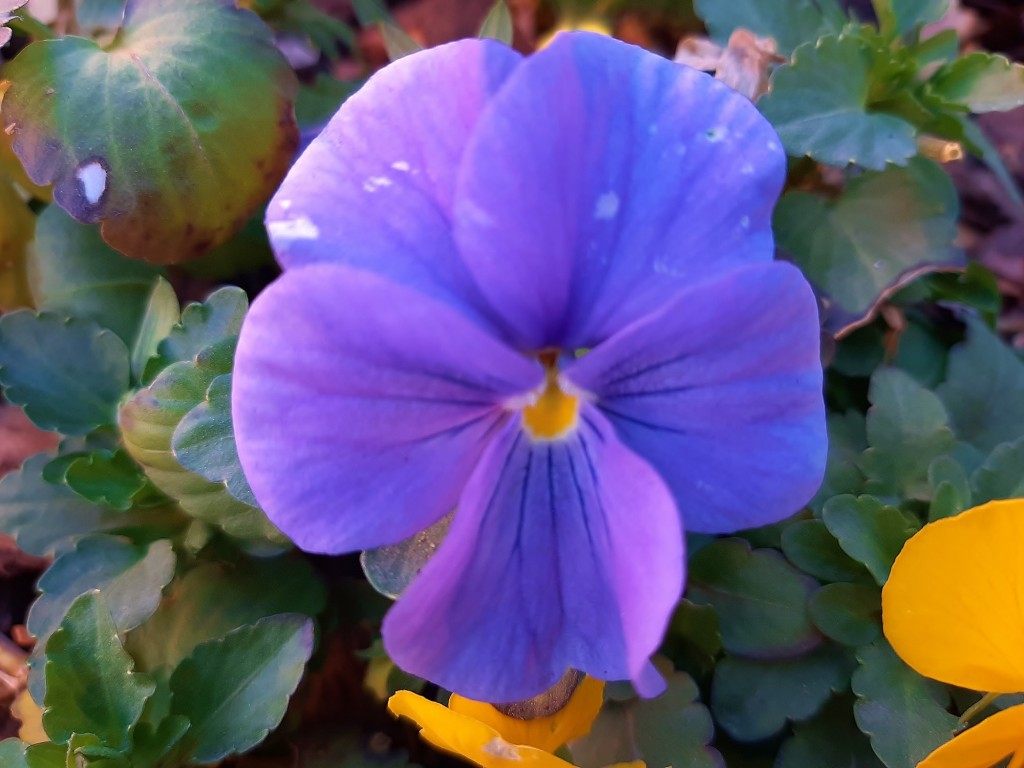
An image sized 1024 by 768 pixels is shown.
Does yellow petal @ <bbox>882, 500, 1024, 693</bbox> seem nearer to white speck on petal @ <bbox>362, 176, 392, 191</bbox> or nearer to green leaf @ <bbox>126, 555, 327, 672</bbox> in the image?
white speck on petal @ <bbox>362, 176, 392, 191</bbox>

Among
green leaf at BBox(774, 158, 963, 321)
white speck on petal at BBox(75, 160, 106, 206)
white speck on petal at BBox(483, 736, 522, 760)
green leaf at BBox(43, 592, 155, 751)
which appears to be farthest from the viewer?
green leaf at BBox(774, 158, 963, 321)

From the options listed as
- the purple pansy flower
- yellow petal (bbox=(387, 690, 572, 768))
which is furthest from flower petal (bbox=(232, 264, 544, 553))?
yellow petal (bbox=(387, 690, 572, 768))

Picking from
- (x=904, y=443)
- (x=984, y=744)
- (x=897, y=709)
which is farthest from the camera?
(x=904, y=443)

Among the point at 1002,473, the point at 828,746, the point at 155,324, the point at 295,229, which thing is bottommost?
the point at 828,746

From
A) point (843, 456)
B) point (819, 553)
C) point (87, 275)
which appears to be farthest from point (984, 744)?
point (87, 275)

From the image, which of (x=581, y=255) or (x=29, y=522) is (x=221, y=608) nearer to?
(x=29, y=522)

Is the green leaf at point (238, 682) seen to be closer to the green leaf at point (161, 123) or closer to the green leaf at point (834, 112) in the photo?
the green leaf at point (161, 123)

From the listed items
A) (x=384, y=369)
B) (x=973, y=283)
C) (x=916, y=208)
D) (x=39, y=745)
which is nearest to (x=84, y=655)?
(x=39, y=745)

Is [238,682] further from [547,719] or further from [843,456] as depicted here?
[843,456]
